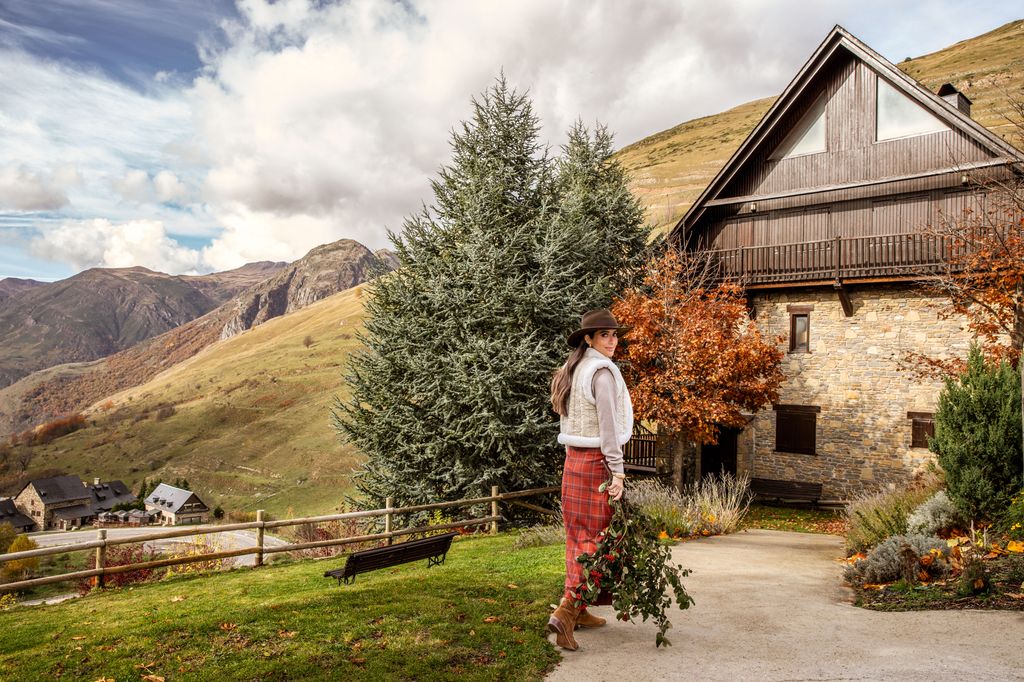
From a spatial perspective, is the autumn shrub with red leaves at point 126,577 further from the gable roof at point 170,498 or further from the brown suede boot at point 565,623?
the gable roof at point 170,498

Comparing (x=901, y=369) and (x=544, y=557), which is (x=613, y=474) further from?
(x=901, y=369)

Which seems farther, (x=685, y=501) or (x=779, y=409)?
(x=779, y=409)

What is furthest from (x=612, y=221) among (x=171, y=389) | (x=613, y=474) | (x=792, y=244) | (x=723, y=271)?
(x=171, y=389)

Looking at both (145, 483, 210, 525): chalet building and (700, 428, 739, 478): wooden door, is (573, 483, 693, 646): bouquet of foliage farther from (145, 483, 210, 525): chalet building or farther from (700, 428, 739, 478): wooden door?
(145, 483, 210, 525): chalet building

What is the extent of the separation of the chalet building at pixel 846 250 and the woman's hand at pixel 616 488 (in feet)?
53.6

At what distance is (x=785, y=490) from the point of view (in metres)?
22.0

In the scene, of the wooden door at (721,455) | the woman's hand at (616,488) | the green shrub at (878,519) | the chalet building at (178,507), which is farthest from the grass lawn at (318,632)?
the chalet building at (178,507)

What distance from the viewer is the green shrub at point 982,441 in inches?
425

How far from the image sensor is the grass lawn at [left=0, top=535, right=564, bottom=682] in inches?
231

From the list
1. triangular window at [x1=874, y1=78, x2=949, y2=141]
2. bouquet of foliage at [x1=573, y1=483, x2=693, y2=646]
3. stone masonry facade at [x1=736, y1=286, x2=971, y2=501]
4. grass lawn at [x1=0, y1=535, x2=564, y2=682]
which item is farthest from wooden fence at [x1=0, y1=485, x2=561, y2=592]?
triangular window at [x1=874, y1=78, x2=949, y2=141]

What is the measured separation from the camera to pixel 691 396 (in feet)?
58.1

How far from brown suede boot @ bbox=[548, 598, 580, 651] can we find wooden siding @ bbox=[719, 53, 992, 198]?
2004 cm

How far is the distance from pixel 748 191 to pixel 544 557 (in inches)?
687

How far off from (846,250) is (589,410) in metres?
18.4
